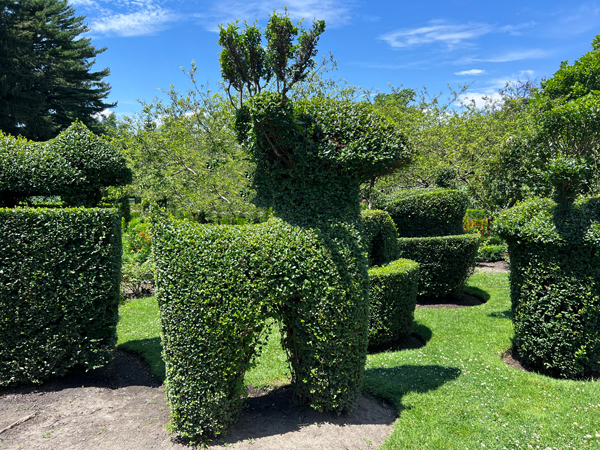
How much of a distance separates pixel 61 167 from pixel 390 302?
658 cm

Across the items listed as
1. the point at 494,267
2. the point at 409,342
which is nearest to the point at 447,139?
the point at 494,267

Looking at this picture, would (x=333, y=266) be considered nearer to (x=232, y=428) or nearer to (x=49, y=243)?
(x=232, y=428)

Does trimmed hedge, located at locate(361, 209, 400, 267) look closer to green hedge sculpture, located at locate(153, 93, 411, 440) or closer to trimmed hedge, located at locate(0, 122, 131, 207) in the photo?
green hedge sculpture, located at locate(153, 93, 411, 440)

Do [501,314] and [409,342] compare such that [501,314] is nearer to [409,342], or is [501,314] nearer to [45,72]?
[409,342]

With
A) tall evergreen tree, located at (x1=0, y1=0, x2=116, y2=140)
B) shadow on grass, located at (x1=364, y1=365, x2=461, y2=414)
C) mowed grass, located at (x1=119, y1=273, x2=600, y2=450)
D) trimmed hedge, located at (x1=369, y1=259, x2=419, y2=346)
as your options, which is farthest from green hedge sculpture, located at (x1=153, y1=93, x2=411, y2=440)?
tall evergreen tree, located at (x1=0, y1=0, x2=116, y2=140)

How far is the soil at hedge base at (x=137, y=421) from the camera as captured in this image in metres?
4.56

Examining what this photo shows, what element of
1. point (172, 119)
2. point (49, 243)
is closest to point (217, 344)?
point (49, 243)

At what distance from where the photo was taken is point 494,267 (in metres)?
16.1

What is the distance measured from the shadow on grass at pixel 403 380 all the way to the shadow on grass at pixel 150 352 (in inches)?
141

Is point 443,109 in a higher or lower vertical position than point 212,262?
higher

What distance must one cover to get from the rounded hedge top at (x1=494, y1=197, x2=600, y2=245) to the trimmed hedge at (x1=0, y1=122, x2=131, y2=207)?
7.04 meters

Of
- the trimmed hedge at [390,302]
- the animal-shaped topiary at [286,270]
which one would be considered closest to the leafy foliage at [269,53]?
the animal-shaped topiary at [286,270]

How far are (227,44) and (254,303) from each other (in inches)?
125

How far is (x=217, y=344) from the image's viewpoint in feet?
14.6
